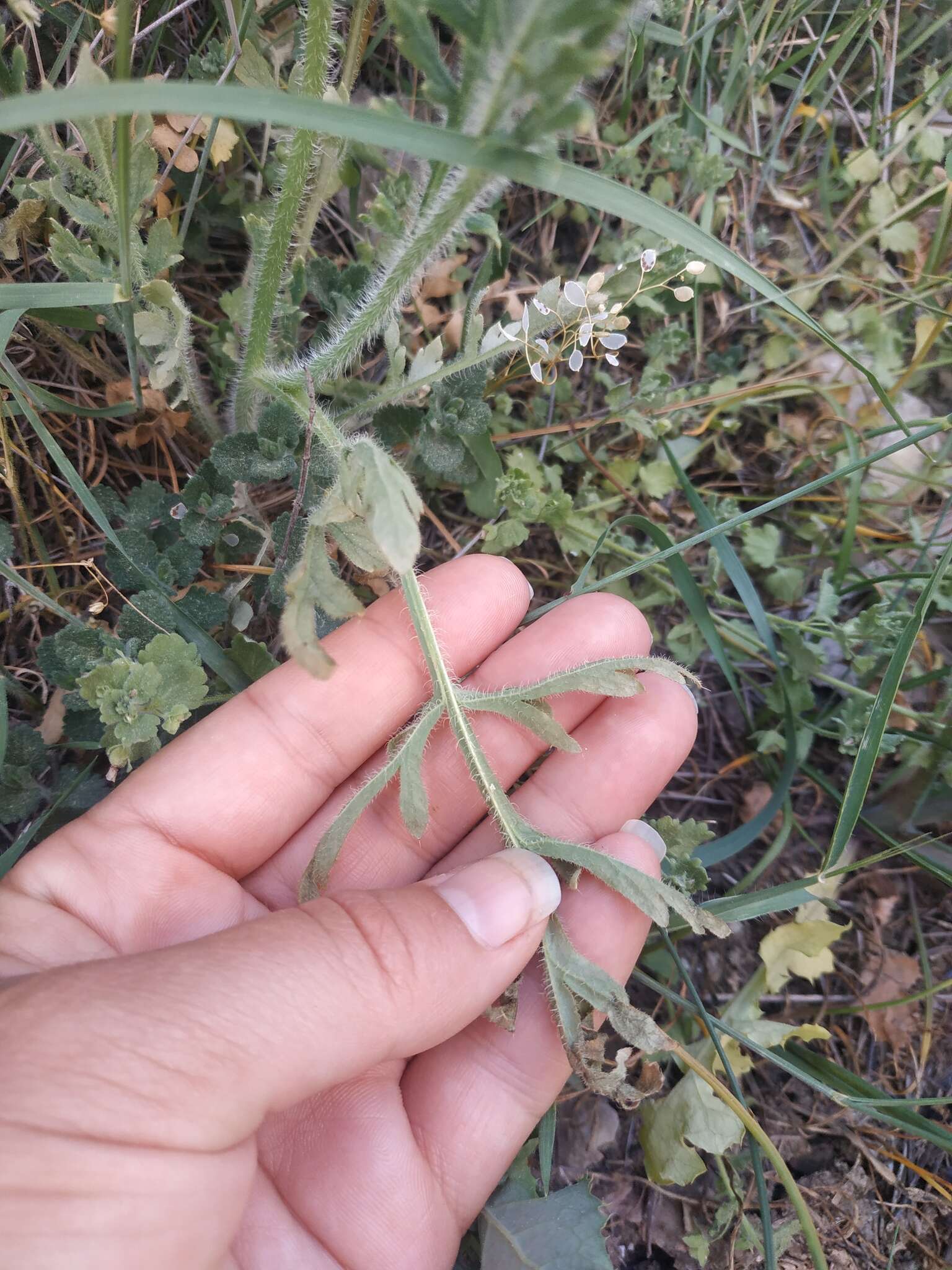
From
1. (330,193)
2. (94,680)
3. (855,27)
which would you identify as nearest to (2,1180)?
(94,680)

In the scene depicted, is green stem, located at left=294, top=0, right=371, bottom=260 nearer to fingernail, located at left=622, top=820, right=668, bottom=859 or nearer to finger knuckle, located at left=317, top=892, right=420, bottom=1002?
finger knuckle, located at left=317, top=892, right=420, bottom=1002

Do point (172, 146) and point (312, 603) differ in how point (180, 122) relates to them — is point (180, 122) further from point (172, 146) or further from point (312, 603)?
point (312, 603)

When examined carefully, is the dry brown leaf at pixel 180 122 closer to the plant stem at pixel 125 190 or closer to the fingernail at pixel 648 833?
the plant stem at pixel 125 190

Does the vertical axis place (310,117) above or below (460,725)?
above

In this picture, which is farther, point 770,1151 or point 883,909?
point 883,909

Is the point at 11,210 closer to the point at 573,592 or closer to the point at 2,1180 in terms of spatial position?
the point at 573,592

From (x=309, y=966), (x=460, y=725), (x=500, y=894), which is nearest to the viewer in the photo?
(x=309, y=966)

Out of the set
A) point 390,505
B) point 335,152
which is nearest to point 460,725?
point 390,505
